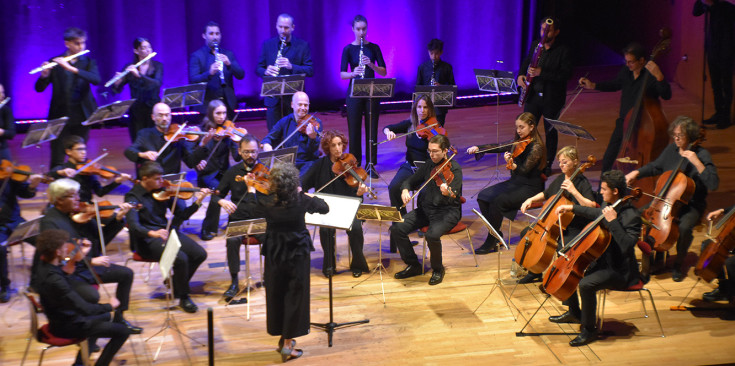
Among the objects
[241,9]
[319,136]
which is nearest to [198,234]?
[319,136]

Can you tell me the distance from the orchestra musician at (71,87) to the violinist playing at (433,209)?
134 inches

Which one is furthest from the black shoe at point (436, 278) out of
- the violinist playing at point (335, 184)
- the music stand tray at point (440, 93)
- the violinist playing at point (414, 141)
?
the music stand tray at point (440, 93)

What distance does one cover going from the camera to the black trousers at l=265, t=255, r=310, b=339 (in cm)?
479

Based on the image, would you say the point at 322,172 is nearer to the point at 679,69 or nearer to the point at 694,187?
the point at 694,187

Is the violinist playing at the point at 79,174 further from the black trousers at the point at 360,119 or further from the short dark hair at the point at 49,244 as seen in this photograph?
the black trousers at the point at 360,119

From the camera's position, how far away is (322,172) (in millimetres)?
6340

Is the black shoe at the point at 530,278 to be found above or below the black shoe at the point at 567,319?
above

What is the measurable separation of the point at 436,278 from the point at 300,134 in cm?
195

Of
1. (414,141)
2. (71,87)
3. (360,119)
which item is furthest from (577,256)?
(71,87)

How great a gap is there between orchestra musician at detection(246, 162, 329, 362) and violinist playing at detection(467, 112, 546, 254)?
2066 mm

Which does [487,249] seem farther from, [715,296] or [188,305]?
[188,305]

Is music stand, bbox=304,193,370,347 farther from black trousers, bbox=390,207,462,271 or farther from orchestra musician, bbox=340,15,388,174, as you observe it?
orchestra musician, bbox=340,15,388,174

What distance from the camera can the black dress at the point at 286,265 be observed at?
15.6 feet

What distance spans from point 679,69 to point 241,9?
668cm
